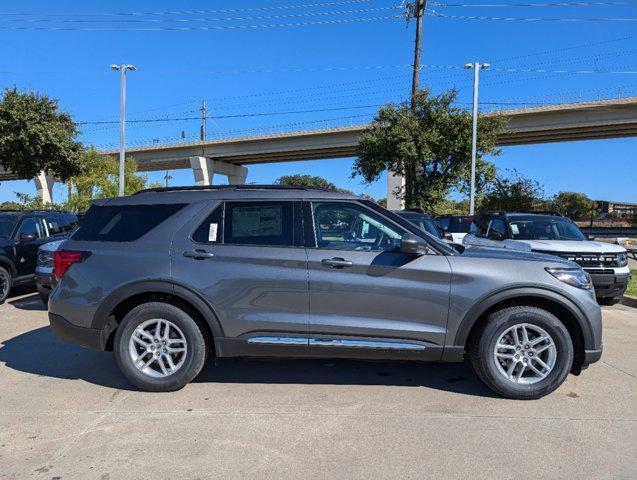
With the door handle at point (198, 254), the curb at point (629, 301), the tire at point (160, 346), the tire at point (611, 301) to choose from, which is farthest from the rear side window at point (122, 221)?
the curb at point (629, 301)

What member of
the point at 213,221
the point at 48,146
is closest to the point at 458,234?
the point at 213,221

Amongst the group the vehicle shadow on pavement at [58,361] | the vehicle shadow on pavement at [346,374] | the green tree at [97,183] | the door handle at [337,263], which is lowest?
the vehicle shadow on pavement at [58,361]

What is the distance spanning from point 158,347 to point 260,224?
143 cm

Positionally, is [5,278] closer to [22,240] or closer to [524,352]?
[22,240]

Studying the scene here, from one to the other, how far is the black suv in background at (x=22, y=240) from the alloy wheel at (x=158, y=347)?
19.1ft

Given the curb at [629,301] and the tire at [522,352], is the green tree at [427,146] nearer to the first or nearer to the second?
the curb at [629,301]

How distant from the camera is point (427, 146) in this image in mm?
23719

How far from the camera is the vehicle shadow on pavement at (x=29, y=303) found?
27.1 feet

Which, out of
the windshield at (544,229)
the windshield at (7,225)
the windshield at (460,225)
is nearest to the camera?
the windshield at (7,225)

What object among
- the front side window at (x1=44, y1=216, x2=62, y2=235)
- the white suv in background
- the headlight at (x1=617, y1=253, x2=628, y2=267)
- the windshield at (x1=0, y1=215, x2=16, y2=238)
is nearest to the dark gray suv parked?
the white suv in background

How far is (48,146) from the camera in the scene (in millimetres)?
22625

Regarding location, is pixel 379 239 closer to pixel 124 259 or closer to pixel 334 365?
pixel 334 365

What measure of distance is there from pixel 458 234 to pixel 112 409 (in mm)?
9870

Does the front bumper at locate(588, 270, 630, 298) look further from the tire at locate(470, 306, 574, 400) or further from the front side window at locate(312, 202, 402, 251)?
the front side window at locate(312, 202, 402, 251)
